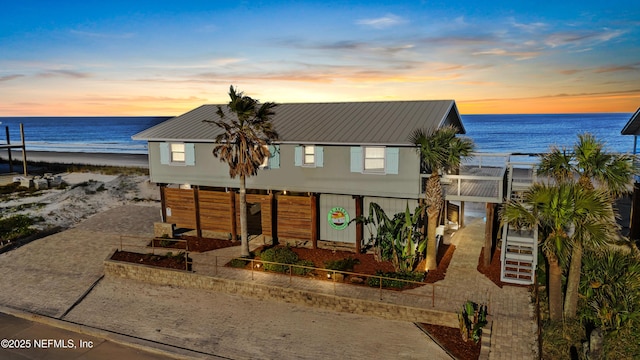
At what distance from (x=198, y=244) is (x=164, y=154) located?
564cm

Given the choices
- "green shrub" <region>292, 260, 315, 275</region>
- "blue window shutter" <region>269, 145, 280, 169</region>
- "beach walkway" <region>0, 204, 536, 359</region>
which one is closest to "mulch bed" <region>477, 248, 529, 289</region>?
"beach walkway" <region>0, 204, 536, 359</region>

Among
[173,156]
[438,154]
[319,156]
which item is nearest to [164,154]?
[173,156]

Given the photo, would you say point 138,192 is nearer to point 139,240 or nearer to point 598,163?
point 139,240

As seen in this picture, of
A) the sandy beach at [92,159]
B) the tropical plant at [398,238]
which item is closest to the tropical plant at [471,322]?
the tropical plant at [398,238]

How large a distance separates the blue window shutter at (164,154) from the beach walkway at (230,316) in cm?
605

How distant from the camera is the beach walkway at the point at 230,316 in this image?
578 inches

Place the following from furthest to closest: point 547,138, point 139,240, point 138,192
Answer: point 547,138, point 138,192, point 139,240

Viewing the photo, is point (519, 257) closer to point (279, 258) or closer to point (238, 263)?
point (279, 258)

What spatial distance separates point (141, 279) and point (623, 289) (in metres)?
19.5

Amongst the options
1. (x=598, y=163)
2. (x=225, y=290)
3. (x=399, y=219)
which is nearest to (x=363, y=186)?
(x=399, y=219)

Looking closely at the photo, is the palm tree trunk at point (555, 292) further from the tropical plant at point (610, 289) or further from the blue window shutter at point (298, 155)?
the blue window shutter at point (298, 155)

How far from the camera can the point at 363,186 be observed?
71.3 feet

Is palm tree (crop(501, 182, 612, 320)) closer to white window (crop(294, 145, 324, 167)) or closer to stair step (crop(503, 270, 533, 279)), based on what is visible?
stair step (crop(503, 270, 533, 279))

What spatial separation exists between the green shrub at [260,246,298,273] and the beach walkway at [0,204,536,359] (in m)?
0.60
